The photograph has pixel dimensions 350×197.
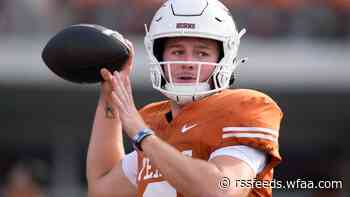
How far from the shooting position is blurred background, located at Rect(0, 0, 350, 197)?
10930mm

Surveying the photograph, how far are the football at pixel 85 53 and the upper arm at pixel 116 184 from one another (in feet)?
1.45

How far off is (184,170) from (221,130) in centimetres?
28

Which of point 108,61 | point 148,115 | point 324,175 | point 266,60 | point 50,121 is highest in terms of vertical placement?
point 108,61

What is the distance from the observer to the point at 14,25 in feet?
36.2

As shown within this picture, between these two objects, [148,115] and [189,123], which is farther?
[148,115]

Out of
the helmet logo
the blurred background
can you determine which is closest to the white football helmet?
the helmet logo

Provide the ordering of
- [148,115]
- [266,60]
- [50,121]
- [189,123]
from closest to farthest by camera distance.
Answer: [189,123] → [148,115] → [266,60] → [50,121]

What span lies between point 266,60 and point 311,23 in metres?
0.72

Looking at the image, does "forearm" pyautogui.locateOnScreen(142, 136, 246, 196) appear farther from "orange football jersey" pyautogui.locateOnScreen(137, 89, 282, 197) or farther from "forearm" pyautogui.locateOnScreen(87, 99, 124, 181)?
"forearm" pyautogui.locateOnScreen(87, 99, 124, 181)

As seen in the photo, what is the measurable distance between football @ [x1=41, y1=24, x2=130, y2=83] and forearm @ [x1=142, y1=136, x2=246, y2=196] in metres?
0.50

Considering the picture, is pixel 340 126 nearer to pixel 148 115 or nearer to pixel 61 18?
pixel 61 18

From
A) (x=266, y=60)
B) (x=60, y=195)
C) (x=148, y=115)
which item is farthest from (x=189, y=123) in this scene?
(x=60, y=195)

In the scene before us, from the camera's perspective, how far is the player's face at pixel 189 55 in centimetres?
396

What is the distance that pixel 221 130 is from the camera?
12.6 feet
